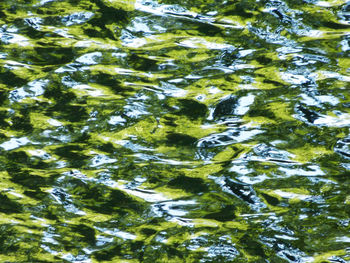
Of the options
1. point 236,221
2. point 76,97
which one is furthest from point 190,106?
point 236,221

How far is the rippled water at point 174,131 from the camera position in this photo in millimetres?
2250

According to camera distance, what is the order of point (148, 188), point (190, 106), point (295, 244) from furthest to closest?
1. point (190, 106)
2. point (148, 188)
3. point (295, 244)

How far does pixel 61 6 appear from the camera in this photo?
3.94m

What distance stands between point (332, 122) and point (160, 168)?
925 mm

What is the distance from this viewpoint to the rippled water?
7.38 ft

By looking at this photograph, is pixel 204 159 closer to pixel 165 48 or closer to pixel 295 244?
pixel 295 244

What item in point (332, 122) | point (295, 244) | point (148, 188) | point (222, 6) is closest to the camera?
point (295, 244)

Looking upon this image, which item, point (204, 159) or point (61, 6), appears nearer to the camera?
point (204, 159)

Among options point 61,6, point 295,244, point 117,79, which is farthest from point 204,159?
point 61,6

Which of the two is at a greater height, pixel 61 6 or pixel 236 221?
pixel 61 6

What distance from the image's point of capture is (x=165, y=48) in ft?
11.5

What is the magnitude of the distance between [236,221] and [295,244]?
10.4 inches

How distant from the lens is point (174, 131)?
2873mm

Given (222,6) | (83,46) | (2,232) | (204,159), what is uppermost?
(222,6)
